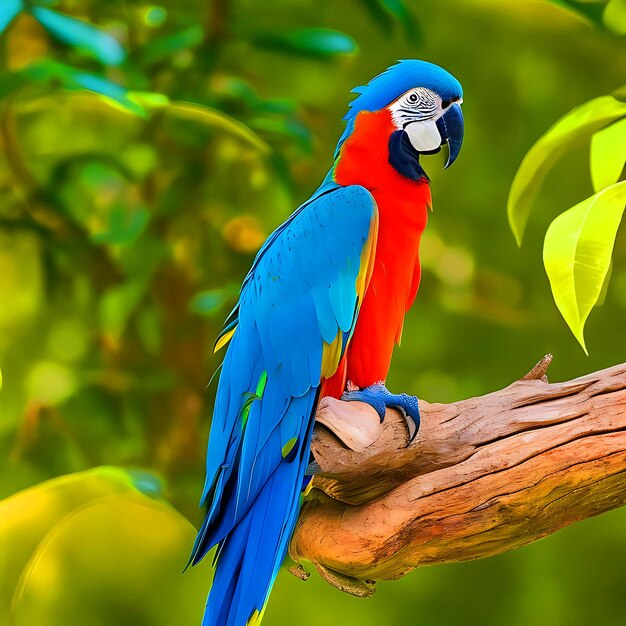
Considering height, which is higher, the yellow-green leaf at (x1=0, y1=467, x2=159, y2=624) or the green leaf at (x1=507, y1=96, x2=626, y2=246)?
the green leaf at (x1=507, y1=96, x2=626, y2=246)

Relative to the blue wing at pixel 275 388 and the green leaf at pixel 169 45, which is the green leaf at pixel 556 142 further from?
the green leaf at pixel 169 45

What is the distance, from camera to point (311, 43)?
5.10ft

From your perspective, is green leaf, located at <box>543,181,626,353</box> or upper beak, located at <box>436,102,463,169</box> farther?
upper beak, located at <box>436,102,463,169</box>

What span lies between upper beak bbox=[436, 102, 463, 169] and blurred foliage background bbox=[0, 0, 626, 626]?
0.52 meters

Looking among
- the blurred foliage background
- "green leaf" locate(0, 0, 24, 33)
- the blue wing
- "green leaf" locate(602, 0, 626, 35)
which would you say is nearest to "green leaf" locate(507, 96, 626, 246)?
the blue wing

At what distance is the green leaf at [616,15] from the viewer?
4.85ft

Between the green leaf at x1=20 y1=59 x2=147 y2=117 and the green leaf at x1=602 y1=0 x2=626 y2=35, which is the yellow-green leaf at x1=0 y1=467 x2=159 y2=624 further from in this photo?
the green leaf at x1=602 y1=0 x2=626 y2=35

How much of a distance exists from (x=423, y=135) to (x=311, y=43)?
553 millimetres

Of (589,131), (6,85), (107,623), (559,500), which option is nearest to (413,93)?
(589,131)

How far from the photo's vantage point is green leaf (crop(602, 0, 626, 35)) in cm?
148

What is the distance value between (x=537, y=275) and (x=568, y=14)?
0.57m

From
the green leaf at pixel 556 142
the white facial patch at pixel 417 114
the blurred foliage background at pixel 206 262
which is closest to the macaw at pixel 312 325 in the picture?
the white facial patch at pixel 417 114

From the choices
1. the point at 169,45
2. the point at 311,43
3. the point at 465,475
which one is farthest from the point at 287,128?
the point at 465,475

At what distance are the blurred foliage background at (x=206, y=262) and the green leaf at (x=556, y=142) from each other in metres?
0.59
